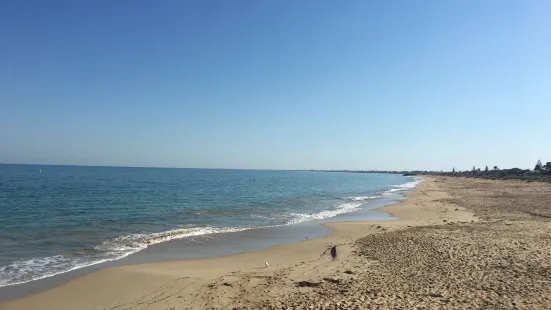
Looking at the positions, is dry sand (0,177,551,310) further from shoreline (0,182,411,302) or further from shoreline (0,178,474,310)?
shoreline (0,182,411,302)

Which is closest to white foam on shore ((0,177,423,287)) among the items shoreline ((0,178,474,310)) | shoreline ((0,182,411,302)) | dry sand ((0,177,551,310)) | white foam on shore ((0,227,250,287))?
white foam on shore ((0,227,250,287))

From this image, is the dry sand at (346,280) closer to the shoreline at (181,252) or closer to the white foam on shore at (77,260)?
the shoreline at (181,252)

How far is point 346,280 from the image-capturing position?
1086cm

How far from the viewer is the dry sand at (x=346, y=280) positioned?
911cm

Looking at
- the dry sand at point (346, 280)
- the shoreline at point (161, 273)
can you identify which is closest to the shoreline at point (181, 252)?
the shoreline at point (161, 273)

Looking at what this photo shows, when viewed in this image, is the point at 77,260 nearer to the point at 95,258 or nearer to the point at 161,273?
the point at 95,258

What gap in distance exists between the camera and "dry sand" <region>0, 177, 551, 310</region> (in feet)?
29.9

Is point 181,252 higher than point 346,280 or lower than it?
lower

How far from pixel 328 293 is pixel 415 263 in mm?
4572

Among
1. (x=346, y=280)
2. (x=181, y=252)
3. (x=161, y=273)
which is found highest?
(x=346, y=280)

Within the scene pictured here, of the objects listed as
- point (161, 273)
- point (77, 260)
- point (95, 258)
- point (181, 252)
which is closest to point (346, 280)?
point (161, 273)

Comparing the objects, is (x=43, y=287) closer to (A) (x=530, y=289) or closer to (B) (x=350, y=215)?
(A) (x=530, y=289)

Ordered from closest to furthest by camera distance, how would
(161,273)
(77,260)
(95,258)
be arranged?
(161,273) < (77,260) < (95,258)

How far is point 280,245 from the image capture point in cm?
1806
